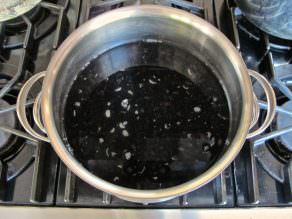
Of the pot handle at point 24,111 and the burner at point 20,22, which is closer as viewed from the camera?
the pot handle at point 24,111

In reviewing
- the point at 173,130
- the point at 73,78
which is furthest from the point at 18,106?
the point at 173,130

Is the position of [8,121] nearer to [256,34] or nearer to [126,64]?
[126,64]

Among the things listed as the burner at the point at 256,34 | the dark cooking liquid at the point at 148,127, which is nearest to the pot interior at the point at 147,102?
the dark cooking liquid at the point at 148,127

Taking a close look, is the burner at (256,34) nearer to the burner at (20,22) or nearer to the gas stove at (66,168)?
the gas stove at (66,168)

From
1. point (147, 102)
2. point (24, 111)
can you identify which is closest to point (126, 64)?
point (147, 102)

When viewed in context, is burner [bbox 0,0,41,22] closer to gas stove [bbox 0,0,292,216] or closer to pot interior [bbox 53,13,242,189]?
gas stove [bbox 0,0,292,216]

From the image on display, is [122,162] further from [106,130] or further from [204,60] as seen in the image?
[204,60]
